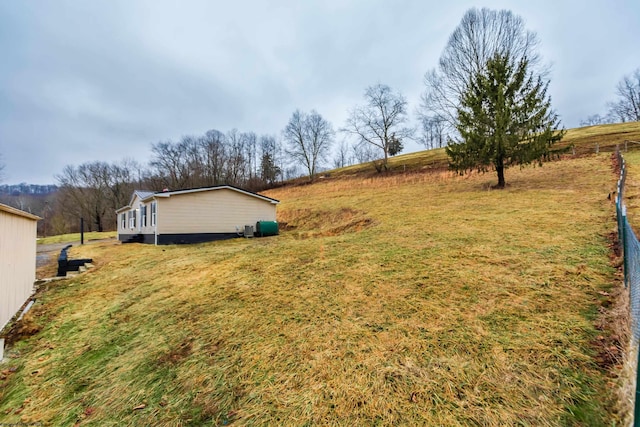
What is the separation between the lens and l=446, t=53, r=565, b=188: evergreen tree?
12156 mm

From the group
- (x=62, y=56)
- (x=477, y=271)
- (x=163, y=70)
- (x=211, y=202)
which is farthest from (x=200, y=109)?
(x=477, y=271)

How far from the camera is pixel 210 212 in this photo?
15.9m

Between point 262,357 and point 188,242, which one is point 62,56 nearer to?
point 188,242

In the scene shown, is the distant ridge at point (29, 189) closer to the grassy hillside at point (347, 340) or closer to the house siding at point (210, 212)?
the house siding at point (210, 212)

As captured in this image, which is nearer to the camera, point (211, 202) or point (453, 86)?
point (211, 202)

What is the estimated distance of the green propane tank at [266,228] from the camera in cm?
1658

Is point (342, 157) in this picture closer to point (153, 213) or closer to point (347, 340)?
point (153, 213)

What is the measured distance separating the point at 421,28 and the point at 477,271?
67.9 feet

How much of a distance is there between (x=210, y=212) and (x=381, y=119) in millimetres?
26304

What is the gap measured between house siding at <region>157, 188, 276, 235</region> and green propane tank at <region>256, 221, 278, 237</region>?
3.51 feet

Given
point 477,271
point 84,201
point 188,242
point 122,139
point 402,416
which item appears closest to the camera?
point 402,416

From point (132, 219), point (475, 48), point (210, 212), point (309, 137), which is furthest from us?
point (309, 137)

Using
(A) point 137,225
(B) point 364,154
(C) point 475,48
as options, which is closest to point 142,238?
(A) point 137,225

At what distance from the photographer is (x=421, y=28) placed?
18.8 meters
